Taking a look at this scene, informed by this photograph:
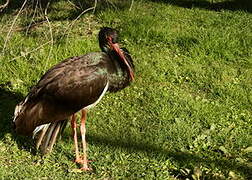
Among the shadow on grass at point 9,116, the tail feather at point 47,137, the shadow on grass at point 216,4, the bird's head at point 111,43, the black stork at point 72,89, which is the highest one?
the bird's head at point 111,43

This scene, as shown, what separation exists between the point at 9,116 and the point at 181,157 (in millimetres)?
1785

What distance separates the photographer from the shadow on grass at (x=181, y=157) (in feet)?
12.3

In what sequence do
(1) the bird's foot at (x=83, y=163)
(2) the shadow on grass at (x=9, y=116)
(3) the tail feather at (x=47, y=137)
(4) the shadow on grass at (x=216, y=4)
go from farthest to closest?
(4) the shadow on grass at (x=216, y=4), (2) the shadow on grass at (x=9, y=116), (3) the tail feather at (x=47, y=137), (1) the bird's foot at (x=83, y=163)

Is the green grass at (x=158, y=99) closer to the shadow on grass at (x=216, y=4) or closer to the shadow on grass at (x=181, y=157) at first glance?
the shadow on grass at (x=181, y=157)

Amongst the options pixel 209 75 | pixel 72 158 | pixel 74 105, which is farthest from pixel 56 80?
pixel 209 75

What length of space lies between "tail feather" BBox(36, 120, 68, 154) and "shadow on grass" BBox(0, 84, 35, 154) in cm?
16

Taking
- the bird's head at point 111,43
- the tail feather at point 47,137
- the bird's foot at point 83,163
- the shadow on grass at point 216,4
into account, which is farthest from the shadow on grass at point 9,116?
the shadow on grass at point 216,4

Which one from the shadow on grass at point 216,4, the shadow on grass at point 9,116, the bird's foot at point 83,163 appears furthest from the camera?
the shadow on grass at point 216,4

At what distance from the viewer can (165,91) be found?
4926 millimetres

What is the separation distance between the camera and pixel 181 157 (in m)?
3.87

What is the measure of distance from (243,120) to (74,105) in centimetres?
177

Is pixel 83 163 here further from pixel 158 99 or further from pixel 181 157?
pixel 158 99

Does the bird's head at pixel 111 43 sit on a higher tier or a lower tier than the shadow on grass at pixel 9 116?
higher

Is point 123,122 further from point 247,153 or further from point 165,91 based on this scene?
point 247,153
